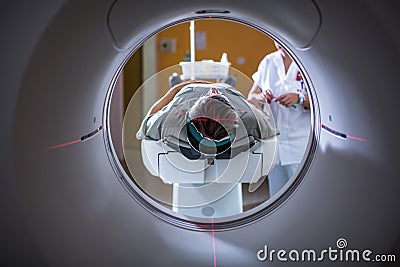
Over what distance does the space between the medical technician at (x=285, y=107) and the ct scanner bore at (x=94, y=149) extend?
90 cm

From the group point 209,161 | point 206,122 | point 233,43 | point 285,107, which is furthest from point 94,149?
point 233,43

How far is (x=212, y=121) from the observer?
61.6 inches

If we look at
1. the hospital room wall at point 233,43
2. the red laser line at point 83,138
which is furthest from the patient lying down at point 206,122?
the hospital room wall at point 233,43

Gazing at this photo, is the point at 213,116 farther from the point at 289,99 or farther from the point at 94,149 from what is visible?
the point at 94,149

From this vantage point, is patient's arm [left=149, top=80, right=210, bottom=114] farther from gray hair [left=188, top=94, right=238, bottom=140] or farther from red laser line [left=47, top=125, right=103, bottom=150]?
red laser line [left=47, top=125, right=103, bottom=150]

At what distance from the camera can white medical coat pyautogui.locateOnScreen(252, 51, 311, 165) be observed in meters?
1.95

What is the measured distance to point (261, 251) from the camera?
39.8 inches

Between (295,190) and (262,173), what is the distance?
729mm

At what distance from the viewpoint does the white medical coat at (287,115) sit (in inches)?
76.6

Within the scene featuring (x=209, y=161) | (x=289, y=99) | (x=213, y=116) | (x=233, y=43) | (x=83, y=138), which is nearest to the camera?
(x=83, y=138)

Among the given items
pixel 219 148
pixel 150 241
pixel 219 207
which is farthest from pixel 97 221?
pixel 219 207

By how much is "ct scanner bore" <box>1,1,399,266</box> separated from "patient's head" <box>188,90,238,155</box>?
56 centimetres

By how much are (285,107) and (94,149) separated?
112 cm

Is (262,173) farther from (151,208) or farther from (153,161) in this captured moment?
(151,208)
